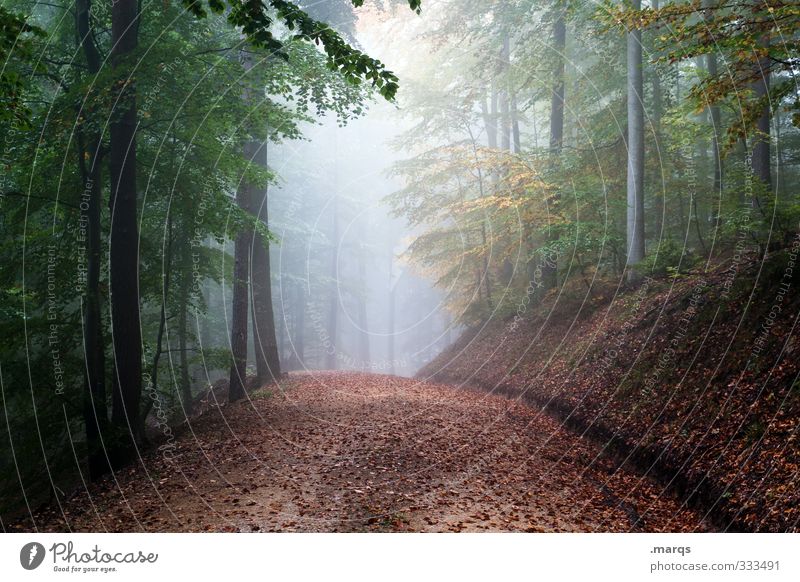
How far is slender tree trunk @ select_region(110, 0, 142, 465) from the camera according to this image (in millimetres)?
8602

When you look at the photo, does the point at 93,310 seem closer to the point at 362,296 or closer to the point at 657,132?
the point at 657,132

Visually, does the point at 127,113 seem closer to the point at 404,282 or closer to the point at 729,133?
the point at 729,133

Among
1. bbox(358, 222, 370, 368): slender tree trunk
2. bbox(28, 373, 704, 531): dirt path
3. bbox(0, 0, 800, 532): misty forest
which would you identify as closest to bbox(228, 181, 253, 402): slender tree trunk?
bbox(0, 0, 800, 532): misty forest

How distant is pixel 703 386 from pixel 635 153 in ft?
23.2

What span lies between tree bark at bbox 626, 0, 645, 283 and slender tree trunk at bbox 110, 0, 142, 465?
1105cm

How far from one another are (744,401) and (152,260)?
36.1ft

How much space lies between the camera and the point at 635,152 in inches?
476

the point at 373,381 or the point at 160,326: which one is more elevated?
the point at 160,326

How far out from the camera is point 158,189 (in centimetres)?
1028

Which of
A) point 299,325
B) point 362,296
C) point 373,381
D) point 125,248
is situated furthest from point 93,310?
point 362,296

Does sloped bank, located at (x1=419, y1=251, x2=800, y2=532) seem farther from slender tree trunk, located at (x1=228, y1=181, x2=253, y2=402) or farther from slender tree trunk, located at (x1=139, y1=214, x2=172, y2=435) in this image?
slender tree trunk, located at (x1=139, y1=214, x2=172, y2=435)

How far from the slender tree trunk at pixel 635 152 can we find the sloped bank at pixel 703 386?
1232 millimetres

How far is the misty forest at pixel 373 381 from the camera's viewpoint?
6004 mm
